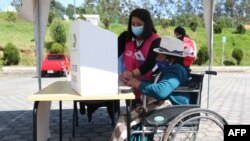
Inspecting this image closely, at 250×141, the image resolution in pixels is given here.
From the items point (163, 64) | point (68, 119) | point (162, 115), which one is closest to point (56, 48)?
point (68, 119)

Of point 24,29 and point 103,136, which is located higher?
point 24,29

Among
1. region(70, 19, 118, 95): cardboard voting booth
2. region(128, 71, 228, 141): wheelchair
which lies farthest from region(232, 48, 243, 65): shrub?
region(70, 19, 118, 95): cardboard voting booth

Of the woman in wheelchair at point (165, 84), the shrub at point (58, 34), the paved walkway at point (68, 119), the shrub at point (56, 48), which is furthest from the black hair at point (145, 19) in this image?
the shrub at point (58, 34)

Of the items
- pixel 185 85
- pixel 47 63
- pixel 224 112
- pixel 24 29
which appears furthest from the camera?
pixel 24 29

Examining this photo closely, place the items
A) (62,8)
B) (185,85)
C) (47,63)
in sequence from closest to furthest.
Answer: (185,85), (47,63), (62,8)

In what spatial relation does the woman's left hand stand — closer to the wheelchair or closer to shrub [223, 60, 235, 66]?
the wheelchair

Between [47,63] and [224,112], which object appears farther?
[47,63]

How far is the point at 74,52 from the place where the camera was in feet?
9.63

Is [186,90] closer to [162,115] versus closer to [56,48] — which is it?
[162,115]

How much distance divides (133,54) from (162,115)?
109 centimetres

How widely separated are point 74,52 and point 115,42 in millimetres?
342

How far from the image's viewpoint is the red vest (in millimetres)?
3971

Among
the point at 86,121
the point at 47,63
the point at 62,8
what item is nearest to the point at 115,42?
the point at 86,121

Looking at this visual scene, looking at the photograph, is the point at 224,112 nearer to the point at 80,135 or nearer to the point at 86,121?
the point at 86,121
